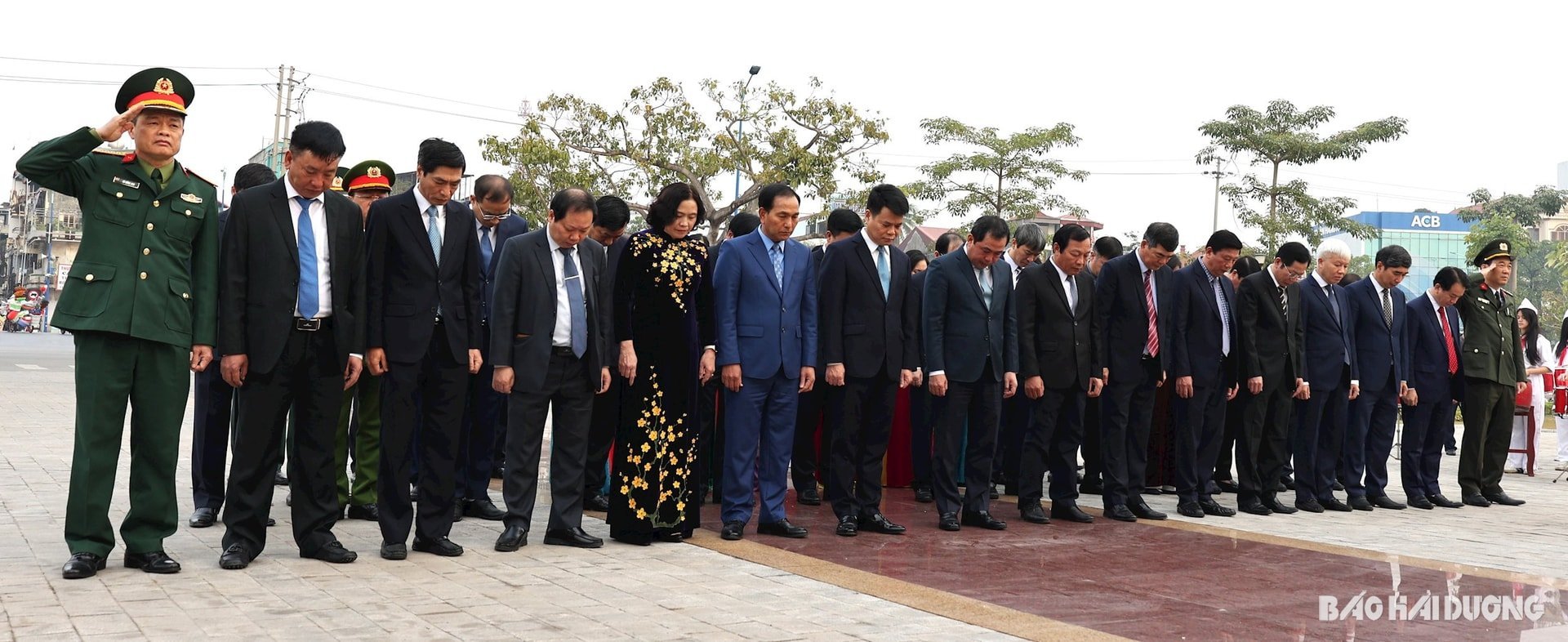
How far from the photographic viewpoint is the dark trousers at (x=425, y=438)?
592 cm

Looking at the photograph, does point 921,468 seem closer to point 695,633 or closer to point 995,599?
point 995,599

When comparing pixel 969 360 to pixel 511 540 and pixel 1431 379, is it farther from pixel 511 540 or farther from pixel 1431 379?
pixel 1431 379

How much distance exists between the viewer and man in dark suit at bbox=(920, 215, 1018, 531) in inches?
296

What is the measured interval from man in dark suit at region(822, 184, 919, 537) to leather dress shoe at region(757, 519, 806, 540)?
0.86ft

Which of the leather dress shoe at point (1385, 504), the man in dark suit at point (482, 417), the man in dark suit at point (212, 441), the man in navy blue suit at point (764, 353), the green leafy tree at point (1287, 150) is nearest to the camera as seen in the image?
the man in dark suit at point (212, 441)

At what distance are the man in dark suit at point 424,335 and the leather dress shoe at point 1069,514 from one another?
383cm

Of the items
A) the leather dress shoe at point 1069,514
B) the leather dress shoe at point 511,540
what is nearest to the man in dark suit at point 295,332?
the leather dress shoe at point 511,540

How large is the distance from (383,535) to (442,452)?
0.47 m

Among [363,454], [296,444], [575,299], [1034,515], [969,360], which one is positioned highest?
[575,299]

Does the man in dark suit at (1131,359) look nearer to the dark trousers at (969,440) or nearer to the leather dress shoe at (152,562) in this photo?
the dark trousers at (969,440)

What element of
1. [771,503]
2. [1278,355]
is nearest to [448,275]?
[771,503]

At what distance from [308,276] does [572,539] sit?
1.82 meters

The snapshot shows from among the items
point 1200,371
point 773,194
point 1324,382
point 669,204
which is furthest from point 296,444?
point 1324,382

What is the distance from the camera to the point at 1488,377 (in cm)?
1000
